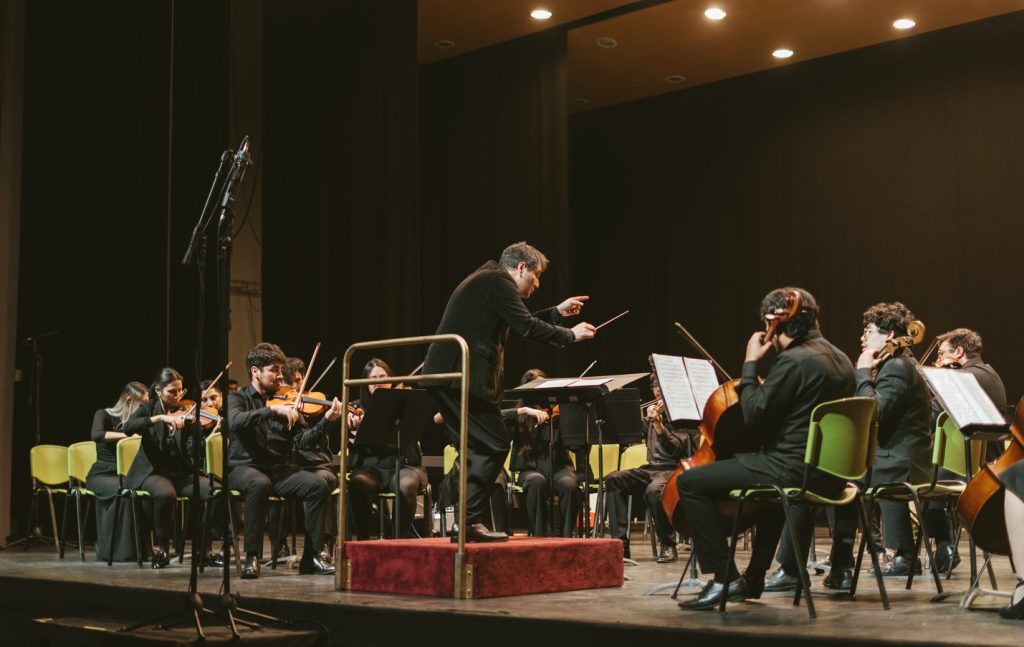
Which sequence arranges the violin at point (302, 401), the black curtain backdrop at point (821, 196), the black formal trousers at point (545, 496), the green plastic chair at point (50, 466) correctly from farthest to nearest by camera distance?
the black curtain backdrop at point (821, 196) < the green plastic chair at point (50, 466) < the black formal trousers at point (545, 496) < the violin at point (302, 401)

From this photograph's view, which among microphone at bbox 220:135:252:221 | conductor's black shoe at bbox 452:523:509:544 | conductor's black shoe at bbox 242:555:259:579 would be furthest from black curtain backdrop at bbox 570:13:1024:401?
microphone at bbox 220:135:252:221

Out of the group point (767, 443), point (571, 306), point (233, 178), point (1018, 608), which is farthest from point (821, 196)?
point (233, 178)

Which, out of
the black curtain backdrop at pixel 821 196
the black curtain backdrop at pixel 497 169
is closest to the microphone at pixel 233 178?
the black curtain backdrop at pixel 497 169

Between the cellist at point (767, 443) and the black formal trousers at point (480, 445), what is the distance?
34.2 inches

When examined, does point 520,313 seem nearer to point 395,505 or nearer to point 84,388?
point 395,505

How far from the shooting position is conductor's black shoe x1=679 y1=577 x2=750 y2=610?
3.96 m

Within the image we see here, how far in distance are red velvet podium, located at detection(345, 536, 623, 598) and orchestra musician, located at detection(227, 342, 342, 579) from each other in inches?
42.3

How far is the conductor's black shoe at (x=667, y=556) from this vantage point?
668 cm

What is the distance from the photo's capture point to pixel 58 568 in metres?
6.18

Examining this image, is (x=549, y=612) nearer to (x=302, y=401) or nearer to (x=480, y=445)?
(x=480, y=445)

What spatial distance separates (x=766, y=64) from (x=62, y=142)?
6936 mm

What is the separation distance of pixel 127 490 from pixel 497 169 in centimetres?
525

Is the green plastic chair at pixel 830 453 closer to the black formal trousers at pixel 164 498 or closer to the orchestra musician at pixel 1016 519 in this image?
the orchestra musician at pixel 1016 519

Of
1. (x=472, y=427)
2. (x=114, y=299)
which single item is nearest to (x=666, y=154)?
(x=114, y=299)
